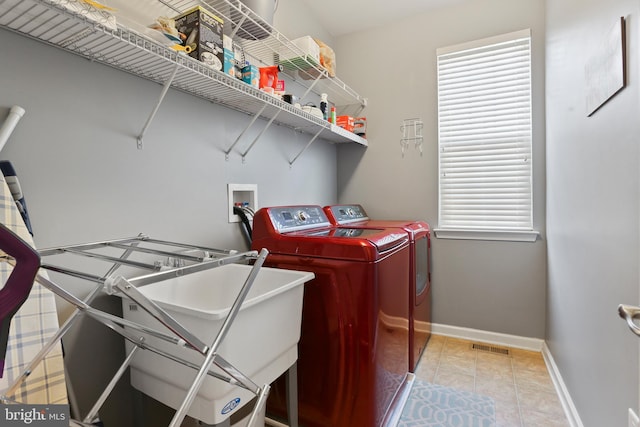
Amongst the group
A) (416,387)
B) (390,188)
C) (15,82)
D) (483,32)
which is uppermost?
(483,32)

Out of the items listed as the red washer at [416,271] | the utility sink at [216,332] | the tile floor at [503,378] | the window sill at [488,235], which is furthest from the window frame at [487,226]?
the utility sink at [216,332]

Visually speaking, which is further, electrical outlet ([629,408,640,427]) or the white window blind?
the white window blind

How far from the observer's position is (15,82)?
0.98 meters

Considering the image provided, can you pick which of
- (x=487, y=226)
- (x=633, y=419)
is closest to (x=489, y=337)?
(x=487, y=226)

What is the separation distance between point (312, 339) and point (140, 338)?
0.74 metres

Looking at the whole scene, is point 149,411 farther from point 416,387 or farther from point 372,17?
point 372,17

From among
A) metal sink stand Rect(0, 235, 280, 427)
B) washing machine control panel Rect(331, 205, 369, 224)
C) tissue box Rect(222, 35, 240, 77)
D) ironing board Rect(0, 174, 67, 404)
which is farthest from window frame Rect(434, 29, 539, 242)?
ironing board Rect(0, 174, 67, 404)

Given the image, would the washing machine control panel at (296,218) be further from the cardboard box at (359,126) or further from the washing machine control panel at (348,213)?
the cardboard box at (359,126)

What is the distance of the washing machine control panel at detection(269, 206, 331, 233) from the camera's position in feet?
5.53

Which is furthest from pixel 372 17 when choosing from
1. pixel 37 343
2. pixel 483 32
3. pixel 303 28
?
pixel 37 343

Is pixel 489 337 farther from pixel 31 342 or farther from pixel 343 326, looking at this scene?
pixel 31 342

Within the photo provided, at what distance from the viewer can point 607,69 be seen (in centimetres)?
112

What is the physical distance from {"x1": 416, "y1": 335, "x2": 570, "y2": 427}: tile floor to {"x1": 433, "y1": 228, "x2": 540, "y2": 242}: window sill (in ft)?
2.84

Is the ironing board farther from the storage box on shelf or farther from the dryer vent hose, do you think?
Result: the dryer vent hose
